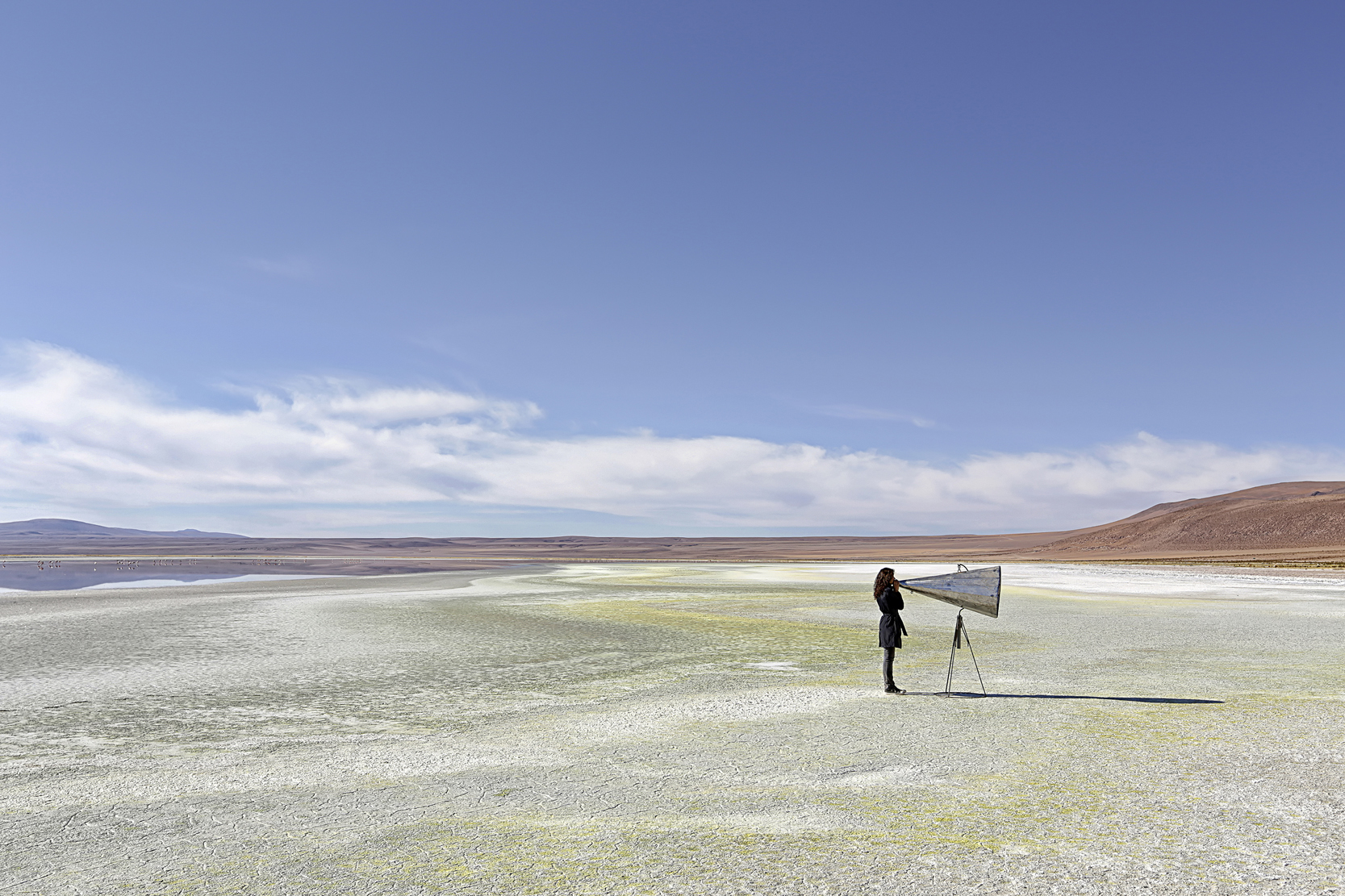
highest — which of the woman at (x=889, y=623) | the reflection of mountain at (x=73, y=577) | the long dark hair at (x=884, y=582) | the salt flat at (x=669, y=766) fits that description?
the long dark hair at (x=884, y=582)

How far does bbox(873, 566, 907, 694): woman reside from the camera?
13.6 meters

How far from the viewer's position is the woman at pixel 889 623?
13.6 meters

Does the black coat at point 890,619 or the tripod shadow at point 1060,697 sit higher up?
the black coat at point 890,619

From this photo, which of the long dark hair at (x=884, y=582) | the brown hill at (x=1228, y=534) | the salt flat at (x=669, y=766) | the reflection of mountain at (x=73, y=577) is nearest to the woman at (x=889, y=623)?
the long dark hair at (x=884, y=582)

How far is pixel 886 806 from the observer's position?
766 centimetres

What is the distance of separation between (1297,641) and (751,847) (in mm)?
19169

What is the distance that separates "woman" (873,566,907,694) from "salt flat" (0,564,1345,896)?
570mm

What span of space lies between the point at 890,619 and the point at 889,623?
6cm

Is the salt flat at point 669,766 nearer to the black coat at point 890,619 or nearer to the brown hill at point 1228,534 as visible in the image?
the black coat at point 890,619

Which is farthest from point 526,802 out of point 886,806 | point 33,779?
point 33,779

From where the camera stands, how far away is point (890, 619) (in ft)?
44.9

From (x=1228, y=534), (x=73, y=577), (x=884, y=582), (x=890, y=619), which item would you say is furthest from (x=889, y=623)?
(x=1228, y=534)

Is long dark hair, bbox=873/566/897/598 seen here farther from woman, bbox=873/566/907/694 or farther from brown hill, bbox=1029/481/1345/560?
brown hill, bbox=1029/481/1345/560

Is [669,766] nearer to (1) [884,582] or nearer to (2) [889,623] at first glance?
(2) [889,623]
